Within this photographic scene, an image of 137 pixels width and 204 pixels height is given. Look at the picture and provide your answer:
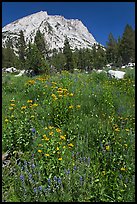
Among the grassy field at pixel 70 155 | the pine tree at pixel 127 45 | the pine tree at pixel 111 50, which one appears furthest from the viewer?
the pine tree at pixel 111 50

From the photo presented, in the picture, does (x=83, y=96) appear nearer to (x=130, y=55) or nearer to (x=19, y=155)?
(x=19, y=155)

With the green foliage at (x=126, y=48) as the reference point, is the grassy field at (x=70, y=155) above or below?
below

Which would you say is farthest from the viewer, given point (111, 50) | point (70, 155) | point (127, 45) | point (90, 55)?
point (90, 55)

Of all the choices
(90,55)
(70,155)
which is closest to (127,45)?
(90,55)

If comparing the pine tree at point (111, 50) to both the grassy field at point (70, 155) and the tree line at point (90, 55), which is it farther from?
the grassy field at point (70, 155)

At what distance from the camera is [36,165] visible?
3262 mm

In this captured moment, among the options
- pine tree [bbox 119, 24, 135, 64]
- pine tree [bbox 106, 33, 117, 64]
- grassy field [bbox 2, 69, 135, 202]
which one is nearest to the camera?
grassy field [bbox 2, 69, 135, 202]

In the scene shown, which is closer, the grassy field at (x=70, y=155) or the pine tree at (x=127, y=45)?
the grassy field at (x=70, y=155)

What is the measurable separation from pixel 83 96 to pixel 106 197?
335 centimetres

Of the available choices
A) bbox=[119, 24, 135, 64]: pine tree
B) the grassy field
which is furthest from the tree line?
the grassy field

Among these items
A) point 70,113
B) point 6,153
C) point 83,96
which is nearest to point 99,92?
point 83,96

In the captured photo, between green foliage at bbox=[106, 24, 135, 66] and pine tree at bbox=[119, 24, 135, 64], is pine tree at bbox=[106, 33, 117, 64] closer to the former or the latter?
green foliage at bbox=[106, 24, 135, 66]

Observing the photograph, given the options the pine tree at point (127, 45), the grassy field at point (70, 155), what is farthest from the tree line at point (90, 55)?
the grassy field at point (70, 155)

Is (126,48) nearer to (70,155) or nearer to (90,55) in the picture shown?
(90,55)
